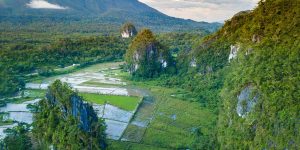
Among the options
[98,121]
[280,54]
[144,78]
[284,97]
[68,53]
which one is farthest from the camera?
[68,53]

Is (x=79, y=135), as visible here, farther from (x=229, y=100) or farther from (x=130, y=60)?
(x=130, y=60)

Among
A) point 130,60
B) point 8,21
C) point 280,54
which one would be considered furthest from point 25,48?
point 8,21

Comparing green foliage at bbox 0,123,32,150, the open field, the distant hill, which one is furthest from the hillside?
the distant hill

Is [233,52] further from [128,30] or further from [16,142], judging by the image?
[128,30]

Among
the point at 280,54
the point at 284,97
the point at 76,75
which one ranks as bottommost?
the point at 76,75

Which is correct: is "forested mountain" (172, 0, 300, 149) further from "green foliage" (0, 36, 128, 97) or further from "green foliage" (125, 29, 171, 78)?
"green foliage" (0, 36, 128, 97)

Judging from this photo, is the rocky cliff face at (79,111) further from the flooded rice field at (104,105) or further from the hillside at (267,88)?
the hillside at (267,88)

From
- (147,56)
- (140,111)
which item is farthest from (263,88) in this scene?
(147,56)
